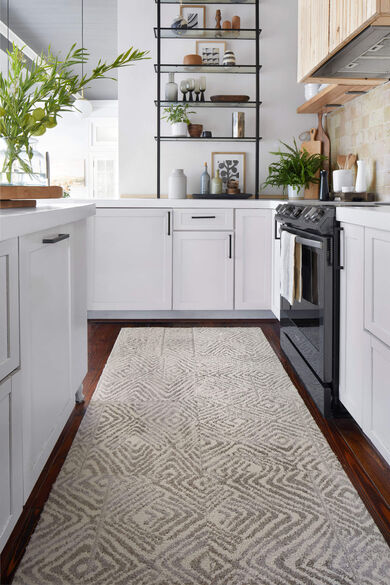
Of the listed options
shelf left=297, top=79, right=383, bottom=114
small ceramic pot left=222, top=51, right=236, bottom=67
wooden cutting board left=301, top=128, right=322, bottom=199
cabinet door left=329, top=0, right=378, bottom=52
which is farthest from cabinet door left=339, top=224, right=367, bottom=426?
small ceramic pot left=222, top=51, right=236, bottom=67

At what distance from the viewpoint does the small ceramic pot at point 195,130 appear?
434 cm

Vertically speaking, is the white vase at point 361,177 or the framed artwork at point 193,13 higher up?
the framed artwork at point 193,13

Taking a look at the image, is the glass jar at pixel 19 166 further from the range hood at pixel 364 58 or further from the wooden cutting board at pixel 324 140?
the wooden cutting board at pixel 324 140

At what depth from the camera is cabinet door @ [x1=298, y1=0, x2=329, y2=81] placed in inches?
108

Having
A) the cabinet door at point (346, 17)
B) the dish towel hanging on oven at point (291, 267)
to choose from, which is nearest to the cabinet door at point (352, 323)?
the dish towel hanging on oven at point (291, 267)

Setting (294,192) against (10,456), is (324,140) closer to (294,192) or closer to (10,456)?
(294,192)

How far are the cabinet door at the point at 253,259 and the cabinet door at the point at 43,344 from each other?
87.0 inches

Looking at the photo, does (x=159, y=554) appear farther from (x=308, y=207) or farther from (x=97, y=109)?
(x=97, y=109)

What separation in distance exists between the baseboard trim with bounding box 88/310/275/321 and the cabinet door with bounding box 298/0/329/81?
5.67 feet

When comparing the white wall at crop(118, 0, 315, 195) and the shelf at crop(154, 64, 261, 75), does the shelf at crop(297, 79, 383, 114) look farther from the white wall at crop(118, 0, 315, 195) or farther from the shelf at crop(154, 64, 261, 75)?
the shelf at crop(154, 64, 261, 75)

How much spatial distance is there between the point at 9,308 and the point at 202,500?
804 millimetres

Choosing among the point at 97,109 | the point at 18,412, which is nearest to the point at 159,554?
the point at 18,412

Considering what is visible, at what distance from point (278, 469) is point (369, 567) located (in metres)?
0.53

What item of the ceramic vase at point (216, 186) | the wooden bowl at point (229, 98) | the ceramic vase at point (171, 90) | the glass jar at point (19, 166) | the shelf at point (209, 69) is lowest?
the glass jar at point (19, 166)
